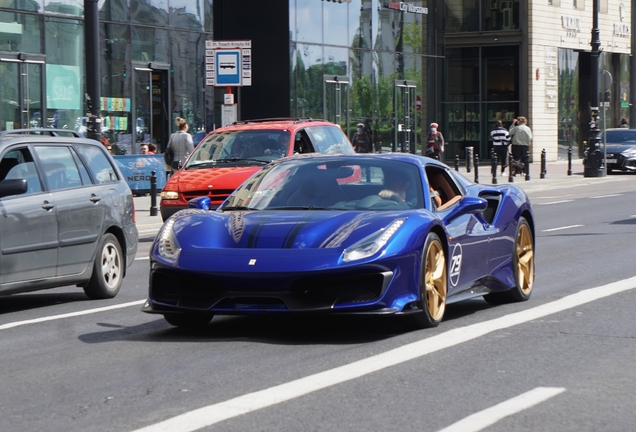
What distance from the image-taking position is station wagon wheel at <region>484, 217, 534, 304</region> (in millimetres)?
10203

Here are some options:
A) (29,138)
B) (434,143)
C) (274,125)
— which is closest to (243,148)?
(274,125)

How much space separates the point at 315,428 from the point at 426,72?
42.0m

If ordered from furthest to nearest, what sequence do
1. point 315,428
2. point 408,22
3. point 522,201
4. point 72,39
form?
point 408,22 < point 72,39 < point 522,201 < point 315,428

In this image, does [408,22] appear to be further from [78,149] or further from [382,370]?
[382,370]

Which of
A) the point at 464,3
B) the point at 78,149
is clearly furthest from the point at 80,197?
the point at 464,3

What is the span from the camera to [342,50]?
130 ft

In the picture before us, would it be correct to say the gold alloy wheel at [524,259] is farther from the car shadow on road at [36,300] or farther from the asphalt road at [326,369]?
the car shadow on road at [36,300]

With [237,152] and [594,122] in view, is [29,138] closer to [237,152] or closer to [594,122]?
[237,152]

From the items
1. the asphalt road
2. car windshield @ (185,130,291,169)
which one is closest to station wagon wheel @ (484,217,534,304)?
the asphalt road

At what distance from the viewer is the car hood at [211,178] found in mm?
17656

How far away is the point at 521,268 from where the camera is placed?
34.0 ft

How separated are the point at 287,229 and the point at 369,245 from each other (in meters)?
0.59

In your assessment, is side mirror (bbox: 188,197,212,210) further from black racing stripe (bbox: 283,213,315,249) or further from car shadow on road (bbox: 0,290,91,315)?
car shadow on road (bbox: 0,290,91,315)

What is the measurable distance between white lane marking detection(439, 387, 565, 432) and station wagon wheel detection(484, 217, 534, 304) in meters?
3.72
